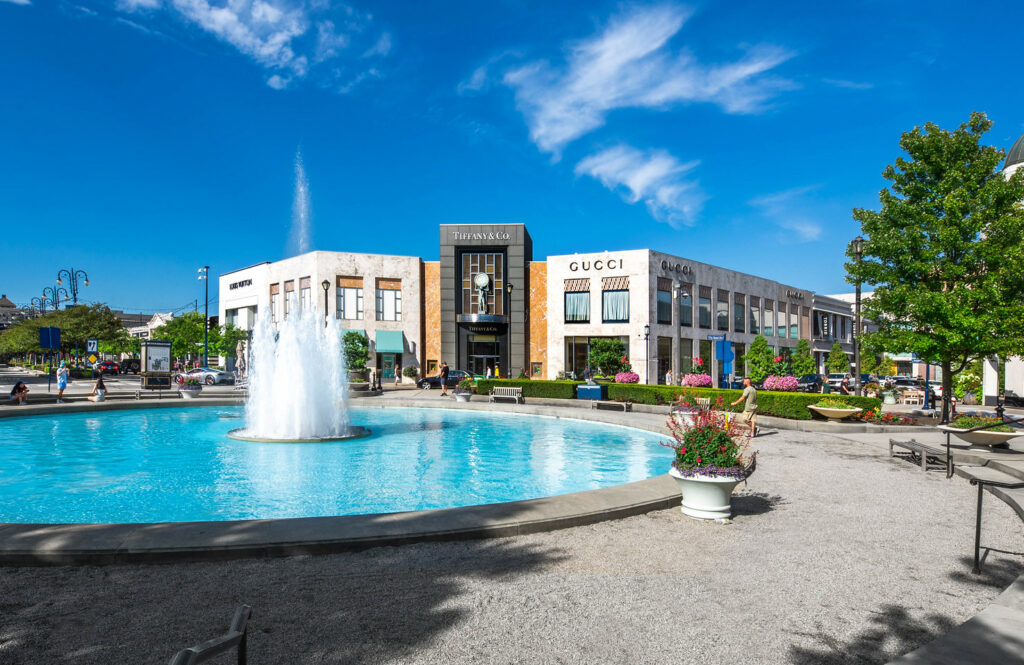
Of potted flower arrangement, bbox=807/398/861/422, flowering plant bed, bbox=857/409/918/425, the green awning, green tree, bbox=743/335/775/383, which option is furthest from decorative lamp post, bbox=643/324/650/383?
flowering plant bed, bbox=857/409/918/425

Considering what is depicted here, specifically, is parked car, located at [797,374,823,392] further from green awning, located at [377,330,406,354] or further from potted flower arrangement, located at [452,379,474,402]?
green awning, located at [377,330,406,354]

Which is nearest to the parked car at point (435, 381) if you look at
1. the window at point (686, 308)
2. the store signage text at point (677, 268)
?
the store signage text at point (677, 268)

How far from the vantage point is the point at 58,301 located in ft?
201

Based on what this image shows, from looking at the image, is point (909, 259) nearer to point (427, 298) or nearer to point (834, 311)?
point (427, 298)

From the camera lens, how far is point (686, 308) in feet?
170

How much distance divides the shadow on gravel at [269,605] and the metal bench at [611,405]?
18.8m

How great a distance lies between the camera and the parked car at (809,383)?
34013 mm

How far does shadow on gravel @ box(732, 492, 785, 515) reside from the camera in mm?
7608

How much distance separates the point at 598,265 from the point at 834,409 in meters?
32.1

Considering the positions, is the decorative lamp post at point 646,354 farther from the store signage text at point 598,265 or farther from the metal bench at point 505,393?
the metal bench at point 505,393

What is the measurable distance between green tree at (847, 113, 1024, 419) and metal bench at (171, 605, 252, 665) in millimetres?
21544

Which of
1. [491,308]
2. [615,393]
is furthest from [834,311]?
[615,393]

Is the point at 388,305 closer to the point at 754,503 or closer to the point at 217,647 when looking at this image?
the point at 754,503

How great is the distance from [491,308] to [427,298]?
6438 millimetres
